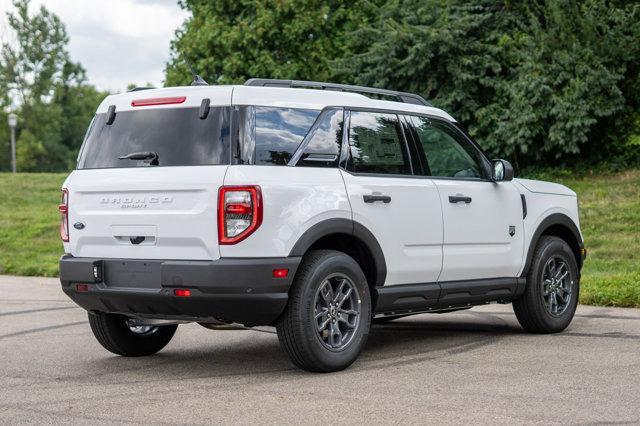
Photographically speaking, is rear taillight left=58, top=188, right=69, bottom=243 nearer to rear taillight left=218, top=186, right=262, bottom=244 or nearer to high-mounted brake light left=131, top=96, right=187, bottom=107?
high-mounted brake light left=131, top=96, right=187, bottom=107

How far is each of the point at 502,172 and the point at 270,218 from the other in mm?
2745

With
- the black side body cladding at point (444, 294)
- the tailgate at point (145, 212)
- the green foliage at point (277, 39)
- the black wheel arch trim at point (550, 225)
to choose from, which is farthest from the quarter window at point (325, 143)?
the green foliage at point (277, 39)

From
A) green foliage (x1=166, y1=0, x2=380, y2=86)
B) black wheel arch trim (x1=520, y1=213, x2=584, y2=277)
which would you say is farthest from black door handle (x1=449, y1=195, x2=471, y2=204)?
green foliage (x1=166, y1=0, x2=380, y2=86)

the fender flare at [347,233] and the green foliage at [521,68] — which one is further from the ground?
the green foliage at [521,68]

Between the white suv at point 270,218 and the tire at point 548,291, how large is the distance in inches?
26.7

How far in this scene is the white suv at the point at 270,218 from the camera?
6.82m

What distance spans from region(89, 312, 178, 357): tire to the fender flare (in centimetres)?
180

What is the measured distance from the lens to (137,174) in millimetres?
7215

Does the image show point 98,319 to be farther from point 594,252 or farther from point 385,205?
point 594,252

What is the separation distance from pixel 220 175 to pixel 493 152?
54.6 ft

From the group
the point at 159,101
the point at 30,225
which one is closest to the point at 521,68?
the point at 30,225

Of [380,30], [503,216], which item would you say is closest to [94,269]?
[503,216]

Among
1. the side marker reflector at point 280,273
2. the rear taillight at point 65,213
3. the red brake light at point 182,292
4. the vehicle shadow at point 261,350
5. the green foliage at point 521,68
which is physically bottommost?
the vehicle shadow at point 261,350

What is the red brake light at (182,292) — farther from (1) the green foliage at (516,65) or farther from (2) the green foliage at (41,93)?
(2) the green foliage at (41,93)
